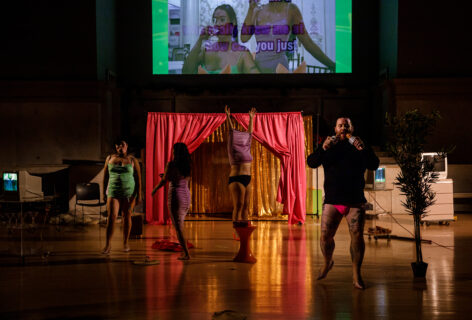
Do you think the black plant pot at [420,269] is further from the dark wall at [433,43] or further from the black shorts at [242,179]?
the dark wall at [433,43]

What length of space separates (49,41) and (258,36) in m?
4.90

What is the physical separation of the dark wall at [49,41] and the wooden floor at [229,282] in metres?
4.93

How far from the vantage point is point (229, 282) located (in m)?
4.80

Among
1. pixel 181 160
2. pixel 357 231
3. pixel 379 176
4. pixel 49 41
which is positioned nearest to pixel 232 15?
pixel 49 41

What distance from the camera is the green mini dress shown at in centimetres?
599

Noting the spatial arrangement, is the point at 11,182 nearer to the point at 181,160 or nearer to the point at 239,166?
the point at 181,160

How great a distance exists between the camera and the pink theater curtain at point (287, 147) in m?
9.20

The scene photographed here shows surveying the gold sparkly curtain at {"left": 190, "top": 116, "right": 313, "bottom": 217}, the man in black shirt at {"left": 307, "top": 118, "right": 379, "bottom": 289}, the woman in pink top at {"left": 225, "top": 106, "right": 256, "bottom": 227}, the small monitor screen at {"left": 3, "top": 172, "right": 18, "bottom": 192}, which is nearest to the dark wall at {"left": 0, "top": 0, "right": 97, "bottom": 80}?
the gold sparkly curtain at {"left": 190, "top": 116, "right": 313, "bottom": 217}

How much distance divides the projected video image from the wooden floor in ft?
20.2

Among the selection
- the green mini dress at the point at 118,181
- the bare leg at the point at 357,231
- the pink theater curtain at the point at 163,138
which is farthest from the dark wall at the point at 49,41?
the bare leg at the point at 357,231

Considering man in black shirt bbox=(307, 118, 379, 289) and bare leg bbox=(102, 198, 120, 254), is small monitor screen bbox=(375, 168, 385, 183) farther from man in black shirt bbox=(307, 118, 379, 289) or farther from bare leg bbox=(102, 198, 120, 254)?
bare leg bbox=(102, 198, 120, 254)

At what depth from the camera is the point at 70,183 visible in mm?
10055

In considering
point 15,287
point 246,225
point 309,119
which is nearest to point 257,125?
point 309,119

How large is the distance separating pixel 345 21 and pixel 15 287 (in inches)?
407
